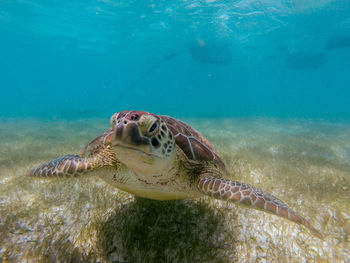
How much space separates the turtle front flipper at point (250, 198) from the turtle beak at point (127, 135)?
1.01m

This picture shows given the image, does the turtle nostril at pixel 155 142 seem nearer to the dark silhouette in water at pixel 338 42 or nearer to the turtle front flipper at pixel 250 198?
the turtle front flipper at pixel 250 198

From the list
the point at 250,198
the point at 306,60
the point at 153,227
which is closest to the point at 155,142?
the point at 250,198

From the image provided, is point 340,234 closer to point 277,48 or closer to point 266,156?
point 266,156

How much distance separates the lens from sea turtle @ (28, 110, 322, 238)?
1.63m

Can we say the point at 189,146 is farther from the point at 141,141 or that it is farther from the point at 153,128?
the point at 141,141

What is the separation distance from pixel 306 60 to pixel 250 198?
43850mm

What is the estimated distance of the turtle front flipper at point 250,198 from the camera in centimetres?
175

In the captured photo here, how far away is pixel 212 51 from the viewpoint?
34781mm

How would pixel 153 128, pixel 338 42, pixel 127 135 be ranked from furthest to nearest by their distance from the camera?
pixel 338 42 < pixel 153 128 < pixel 127 135

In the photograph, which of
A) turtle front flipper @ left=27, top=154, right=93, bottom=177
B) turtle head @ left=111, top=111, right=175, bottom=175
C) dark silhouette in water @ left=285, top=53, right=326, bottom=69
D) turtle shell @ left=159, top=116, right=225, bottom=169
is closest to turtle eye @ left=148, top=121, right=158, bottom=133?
turtle head @ left=111, top=111, right=175, bottom=175

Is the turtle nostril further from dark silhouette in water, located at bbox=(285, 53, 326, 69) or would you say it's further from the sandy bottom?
dark silhouette in water, located at bbox=(285, 53, 326, 69)

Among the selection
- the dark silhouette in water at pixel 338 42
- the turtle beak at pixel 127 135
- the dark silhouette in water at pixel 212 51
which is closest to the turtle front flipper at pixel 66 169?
the turtle beak at pixel 127 135

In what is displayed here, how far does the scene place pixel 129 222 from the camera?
7.89ft

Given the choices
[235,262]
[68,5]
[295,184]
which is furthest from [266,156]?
[68,5]
